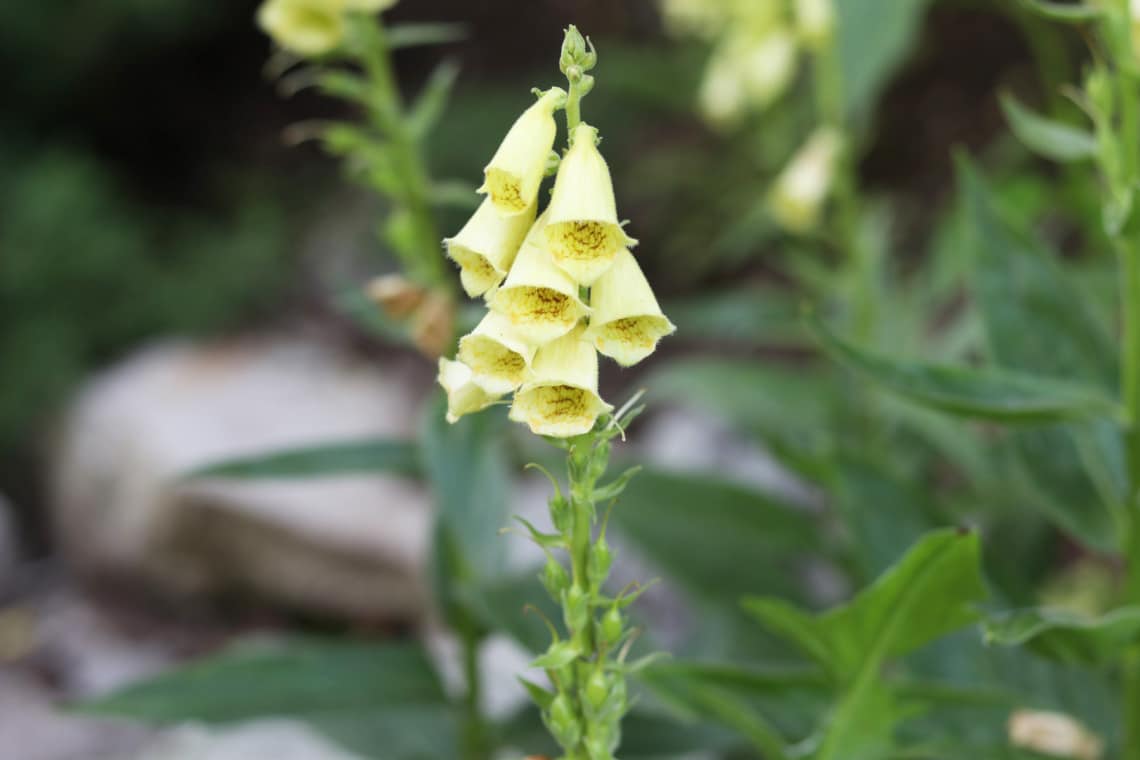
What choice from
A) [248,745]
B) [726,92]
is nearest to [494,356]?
[726,92]

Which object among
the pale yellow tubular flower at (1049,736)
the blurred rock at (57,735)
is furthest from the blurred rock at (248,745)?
the pale yellow tubular flower at (1049,736)

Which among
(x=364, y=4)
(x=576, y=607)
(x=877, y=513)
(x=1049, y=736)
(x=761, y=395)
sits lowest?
(x=1049, y=736)

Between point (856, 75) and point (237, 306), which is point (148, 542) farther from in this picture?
point (856, 75)

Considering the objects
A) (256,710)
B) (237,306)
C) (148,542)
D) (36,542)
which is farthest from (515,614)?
(36,542)

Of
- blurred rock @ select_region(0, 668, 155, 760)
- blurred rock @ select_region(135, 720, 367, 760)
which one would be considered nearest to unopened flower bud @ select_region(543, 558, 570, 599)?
blurred rock @ select_region(135, 720, 367, 760)

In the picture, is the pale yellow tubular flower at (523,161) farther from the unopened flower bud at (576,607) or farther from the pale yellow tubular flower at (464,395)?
the unopened flower bud at (576,607)

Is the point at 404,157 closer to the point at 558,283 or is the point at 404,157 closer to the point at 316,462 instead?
the point at 316,462

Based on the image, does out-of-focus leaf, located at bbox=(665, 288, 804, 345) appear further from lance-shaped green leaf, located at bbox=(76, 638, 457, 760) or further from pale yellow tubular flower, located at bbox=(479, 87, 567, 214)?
pale yellow tubular flower, located at bbox=(479, 87, 567, 214)
